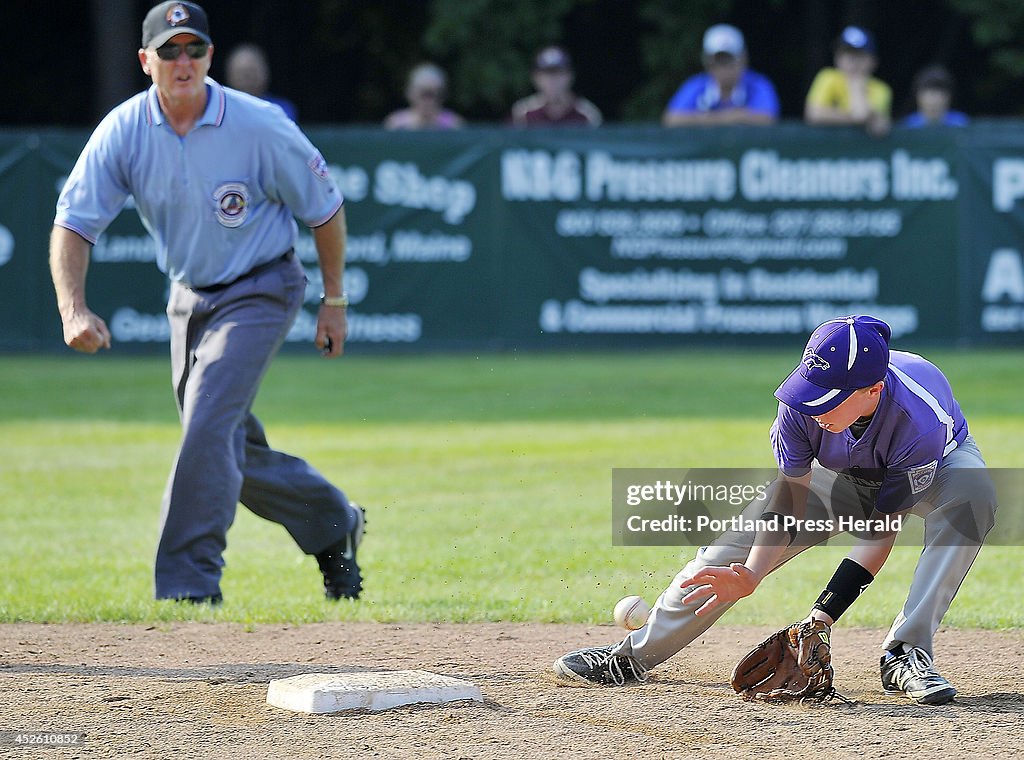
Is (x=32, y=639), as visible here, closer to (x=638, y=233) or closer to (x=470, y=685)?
(x=470, y=685)

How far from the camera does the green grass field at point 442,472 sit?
22.2 ft

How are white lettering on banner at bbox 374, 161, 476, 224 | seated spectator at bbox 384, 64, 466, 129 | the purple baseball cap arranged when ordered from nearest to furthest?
the purple baseball cap
white lettering on banner at bbox 374, 161, 476, 224
seated spectator at bbox 384, 64, 466, 129

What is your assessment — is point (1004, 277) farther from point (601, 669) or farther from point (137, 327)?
point (601, 669)

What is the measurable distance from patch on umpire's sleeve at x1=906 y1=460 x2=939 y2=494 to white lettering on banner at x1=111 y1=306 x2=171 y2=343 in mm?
10689

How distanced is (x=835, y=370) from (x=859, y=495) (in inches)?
28.6

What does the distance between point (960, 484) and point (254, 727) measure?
7.60 feet

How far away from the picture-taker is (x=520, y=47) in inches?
786

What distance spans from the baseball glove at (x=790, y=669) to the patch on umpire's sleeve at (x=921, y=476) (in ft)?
1.82

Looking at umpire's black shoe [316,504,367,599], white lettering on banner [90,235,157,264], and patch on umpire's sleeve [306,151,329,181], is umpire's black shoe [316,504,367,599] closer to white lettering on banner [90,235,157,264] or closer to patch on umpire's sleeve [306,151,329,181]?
patch on umpire's sleeve [306,151,329,181]

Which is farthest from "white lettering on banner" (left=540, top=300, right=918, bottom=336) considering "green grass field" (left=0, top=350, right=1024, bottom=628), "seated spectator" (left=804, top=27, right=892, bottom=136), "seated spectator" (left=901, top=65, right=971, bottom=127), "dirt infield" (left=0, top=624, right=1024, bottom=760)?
"dirt infield" (left=0, top=624, right=1024, bottom=760)

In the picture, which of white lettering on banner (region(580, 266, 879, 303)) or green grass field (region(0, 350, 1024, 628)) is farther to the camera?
white lettering on banner (region(580, 266, 879, 303))

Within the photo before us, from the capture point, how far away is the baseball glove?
4.97 metres

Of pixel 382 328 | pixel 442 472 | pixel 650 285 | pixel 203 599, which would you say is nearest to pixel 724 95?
pixel 650 285

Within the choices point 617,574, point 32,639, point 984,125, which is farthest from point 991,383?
point 32,639
